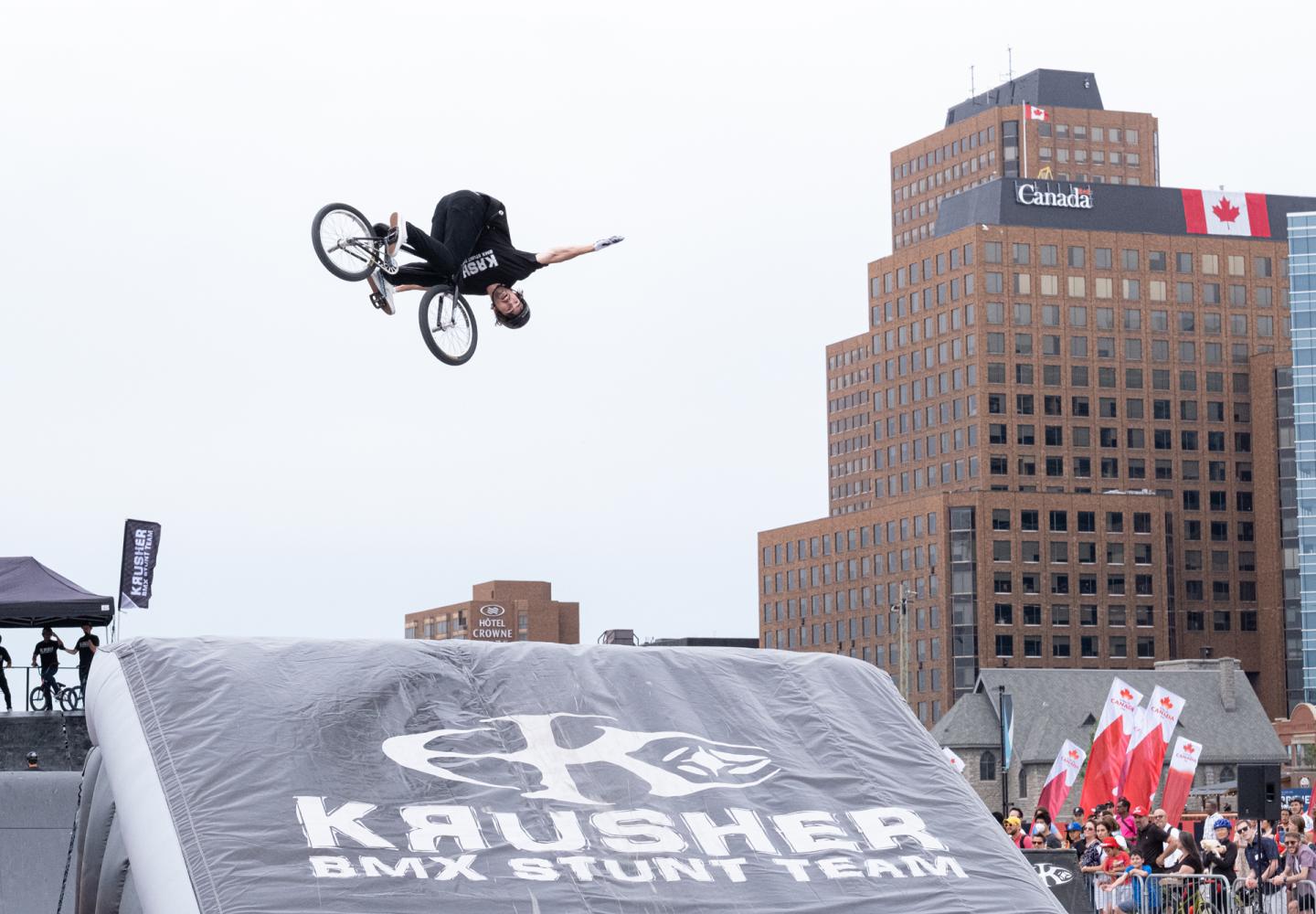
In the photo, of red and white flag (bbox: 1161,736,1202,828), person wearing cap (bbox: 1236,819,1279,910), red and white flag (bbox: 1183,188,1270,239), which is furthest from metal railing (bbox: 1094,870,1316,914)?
red and white flag (bbox: 1183,188,1270,239)

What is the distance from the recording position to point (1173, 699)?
35.5 m

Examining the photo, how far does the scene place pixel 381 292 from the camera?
54.9 ft

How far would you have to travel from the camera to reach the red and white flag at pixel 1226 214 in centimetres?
16825

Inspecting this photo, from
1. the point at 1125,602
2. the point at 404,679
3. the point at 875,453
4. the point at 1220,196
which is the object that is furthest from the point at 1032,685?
the point at 404,679

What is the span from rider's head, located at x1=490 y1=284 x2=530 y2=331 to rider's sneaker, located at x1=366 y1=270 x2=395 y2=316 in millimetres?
1003

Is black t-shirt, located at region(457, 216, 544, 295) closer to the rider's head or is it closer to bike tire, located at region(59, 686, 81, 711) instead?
the rider's head

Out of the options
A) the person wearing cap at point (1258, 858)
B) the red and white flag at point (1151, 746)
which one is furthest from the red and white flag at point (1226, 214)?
the person wearing cap at point (1258, 858)

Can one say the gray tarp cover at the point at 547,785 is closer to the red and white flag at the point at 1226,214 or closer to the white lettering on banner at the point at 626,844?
the white lettering on banner at the point at 626,844

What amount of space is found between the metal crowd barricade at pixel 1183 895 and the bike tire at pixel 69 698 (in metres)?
21.8

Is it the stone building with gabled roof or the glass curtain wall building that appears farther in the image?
the glass curtain wall building

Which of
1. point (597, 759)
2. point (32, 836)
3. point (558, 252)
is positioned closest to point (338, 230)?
point (558, 252)

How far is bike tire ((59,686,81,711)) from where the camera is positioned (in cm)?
3359

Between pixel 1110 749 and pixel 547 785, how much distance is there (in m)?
31.3

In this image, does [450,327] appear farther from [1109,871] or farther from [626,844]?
[626,844]
